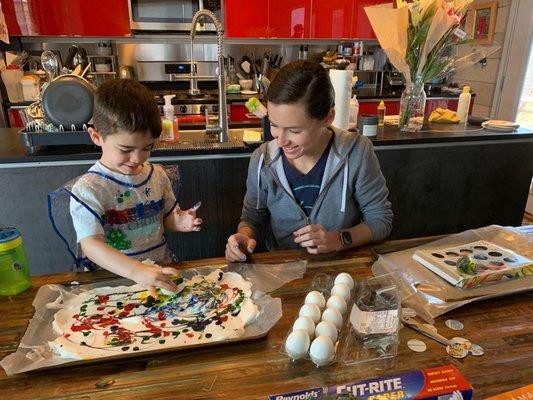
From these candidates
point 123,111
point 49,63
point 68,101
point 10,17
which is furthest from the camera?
point 10,17

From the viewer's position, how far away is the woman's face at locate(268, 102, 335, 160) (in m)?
1.13

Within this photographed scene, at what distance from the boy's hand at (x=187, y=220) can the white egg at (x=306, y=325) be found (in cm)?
45

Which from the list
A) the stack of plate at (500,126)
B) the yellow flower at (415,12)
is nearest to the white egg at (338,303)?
the yellow flower at (415,12)

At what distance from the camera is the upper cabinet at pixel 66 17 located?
3.33m

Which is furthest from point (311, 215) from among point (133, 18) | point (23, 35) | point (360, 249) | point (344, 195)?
point (23, 35)

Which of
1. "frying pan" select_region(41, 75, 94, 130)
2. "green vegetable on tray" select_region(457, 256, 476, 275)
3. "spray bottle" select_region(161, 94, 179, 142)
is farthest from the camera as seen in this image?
"spray bottle" select_region(161, 94, 179, 142)

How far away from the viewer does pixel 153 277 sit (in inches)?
35.0

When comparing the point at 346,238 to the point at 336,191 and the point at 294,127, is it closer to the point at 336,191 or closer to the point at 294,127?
the point at 336,191

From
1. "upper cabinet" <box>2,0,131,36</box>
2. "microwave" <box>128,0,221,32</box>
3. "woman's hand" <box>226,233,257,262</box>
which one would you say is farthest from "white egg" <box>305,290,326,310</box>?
"upper cabinet" <box>2,0,131,36</box>

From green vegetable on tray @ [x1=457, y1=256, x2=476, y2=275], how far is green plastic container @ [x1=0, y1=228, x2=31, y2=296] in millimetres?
1034

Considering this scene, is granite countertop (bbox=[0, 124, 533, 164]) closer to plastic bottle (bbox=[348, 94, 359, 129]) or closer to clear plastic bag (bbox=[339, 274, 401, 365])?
plastic bottle (bbox=[348, 94, 359, 129])

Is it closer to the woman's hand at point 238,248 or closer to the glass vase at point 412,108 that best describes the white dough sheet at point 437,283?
the woman's hand at point 238,248

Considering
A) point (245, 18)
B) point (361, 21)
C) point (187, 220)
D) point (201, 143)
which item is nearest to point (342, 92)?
point (201, 143)

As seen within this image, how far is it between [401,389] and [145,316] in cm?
52
